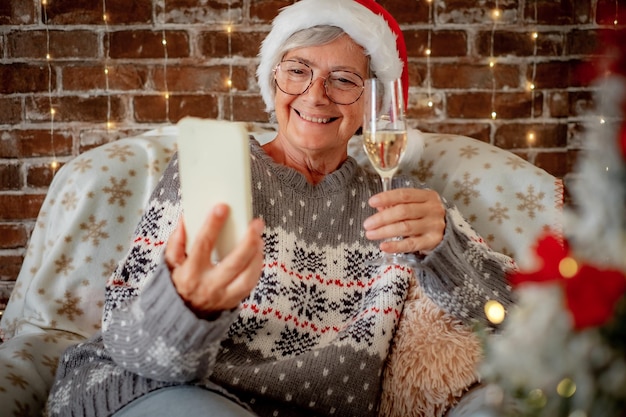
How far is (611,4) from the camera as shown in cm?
202

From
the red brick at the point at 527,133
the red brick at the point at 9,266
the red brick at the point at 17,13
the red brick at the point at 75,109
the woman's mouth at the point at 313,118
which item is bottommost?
the red brick at the point at 9,266

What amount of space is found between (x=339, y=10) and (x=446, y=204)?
490 mm

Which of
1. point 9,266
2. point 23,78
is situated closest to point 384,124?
point 23,78

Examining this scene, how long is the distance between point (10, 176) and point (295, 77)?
107cm

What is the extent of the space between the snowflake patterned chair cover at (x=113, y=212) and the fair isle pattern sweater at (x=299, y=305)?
0.70 ft

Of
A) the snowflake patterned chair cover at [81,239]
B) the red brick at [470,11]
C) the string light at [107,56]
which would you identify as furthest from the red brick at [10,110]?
the red brick at [470,11]

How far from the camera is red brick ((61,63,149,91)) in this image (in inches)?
77.6

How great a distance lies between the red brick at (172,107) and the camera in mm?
2000

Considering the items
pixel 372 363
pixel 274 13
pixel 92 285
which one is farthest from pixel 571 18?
pixel 92 285

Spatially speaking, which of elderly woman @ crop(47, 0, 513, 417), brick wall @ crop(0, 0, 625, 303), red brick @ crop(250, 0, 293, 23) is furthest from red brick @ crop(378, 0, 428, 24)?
elderly woman @ crop(47, 0, 513, 417)

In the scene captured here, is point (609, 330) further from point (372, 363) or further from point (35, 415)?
point (35, 415)

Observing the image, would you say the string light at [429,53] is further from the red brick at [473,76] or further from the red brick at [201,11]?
the red brick at [201,11]

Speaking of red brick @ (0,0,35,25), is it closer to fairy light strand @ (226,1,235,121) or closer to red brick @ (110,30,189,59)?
red brick @ (110,30,189,59)

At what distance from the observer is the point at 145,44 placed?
197 cm
